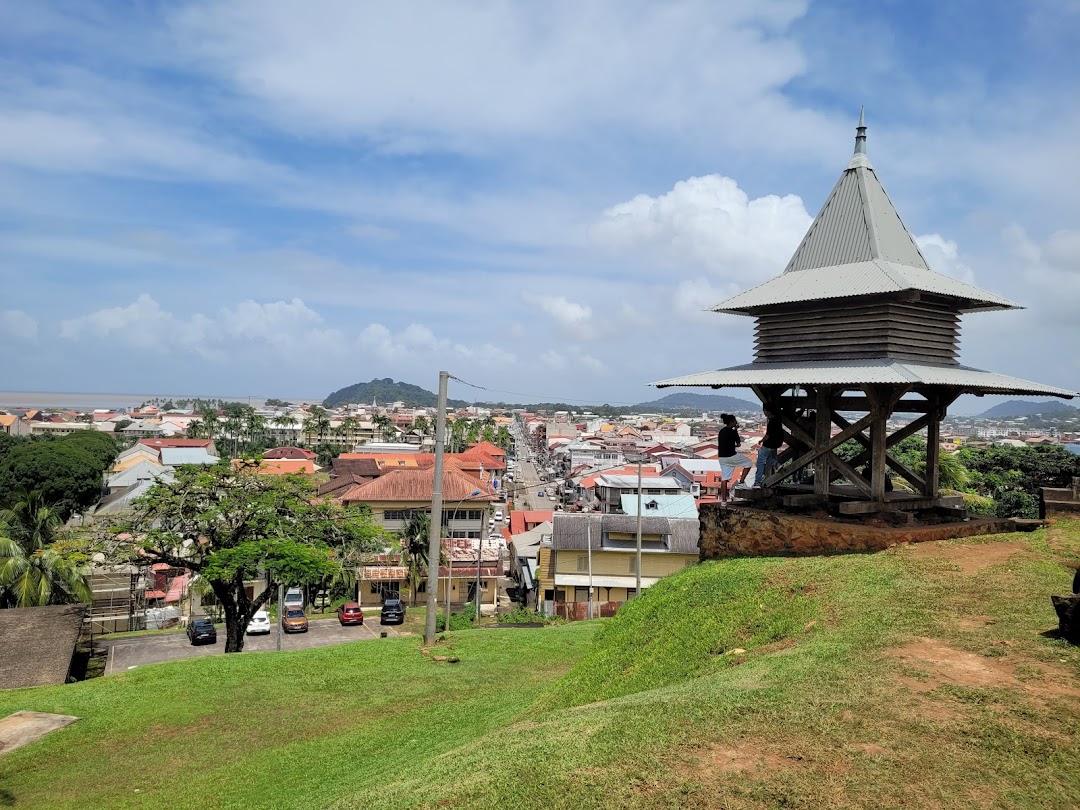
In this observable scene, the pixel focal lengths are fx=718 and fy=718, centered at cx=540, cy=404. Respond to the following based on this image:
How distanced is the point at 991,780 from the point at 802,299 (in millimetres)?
7937

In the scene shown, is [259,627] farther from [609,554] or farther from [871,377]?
[871,377]

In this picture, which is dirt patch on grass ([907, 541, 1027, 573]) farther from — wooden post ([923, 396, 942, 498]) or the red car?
the red car

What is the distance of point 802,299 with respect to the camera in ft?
36.6

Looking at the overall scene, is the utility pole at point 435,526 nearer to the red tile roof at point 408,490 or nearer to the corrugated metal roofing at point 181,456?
the red tile roof at point 408,490

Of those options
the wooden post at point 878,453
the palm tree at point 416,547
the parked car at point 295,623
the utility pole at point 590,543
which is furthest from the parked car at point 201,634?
the wooden post at point 878,453

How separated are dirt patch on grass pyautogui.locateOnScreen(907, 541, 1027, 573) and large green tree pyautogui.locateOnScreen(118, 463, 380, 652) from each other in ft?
47.3

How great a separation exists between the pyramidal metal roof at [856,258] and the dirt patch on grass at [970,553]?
3.64 m

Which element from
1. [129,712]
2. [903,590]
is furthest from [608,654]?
[129,712]

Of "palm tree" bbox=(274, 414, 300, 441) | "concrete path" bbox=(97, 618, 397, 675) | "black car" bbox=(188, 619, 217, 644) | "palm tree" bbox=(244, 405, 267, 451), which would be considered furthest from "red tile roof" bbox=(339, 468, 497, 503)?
"palm tree" bbox=(274, 414, 300, 441)

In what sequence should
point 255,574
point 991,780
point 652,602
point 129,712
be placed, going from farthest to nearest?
point 255,574, point 129,712, point 652,602, point 991,780

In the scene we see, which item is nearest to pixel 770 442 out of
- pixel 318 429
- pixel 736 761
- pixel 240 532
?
pixel 736 761

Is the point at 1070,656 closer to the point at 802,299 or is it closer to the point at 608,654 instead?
the point at 608,654

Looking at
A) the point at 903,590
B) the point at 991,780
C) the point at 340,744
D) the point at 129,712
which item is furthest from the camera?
the point at 129,712

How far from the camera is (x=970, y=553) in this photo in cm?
923
